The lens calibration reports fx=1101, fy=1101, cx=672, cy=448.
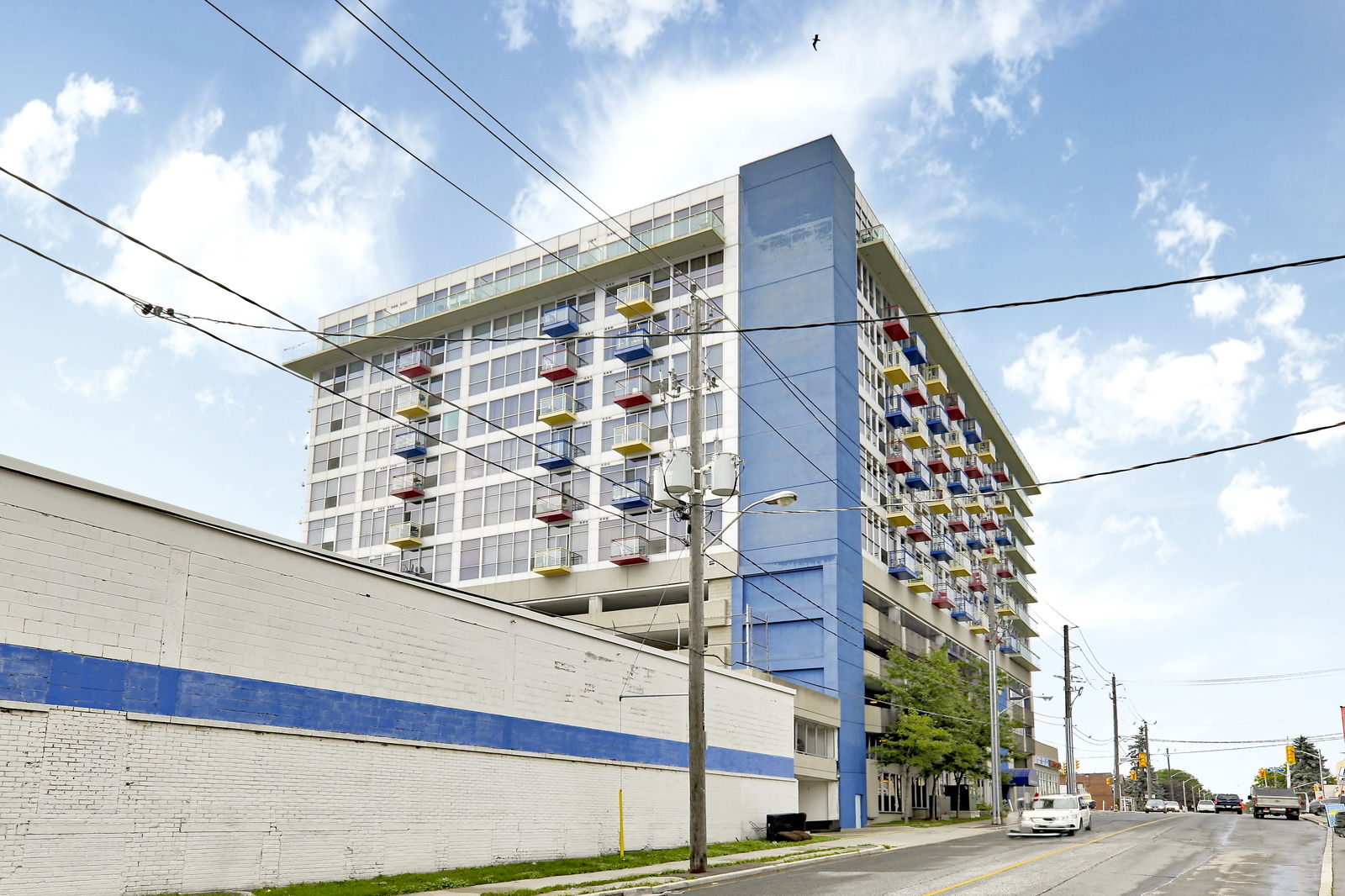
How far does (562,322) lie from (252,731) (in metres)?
48.1

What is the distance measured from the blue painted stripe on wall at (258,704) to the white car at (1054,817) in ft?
59.9

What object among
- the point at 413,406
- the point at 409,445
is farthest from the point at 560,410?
the point at 409,445

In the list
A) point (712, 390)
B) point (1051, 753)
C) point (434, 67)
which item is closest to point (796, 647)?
point (712, 390)

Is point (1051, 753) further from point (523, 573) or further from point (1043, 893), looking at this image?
point (1043, 893)

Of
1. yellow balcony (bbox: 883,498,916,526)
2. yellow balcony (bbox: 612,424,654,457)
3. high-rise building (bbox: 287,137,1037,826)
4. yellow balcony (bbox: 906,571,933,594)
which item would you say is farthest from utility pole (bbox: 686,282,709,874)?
yellow balcony (bbox: 906,571,933,594)

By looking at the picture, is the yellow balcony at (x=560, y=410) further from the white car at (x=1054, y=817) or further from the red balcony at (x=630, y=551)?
the white car at (x=1054, y=817)

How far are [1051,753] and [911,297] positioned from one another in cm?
6356

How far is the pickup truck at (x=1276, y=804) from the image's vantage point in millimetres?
65875

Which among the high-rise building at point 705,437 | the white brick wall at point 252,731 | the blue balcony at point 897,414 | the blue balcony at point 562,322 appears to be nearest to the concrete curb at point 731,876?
the white brick wall at point 252,731

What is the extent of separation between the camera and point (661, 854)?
27641 mm

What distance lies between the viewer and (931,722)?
60.8m

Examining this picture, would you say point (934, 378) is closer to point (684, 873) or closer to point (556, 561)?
point (556, 561)

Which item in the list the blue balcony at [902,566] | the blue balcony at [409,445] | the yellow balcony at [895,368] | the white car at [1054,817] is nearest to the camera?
the white car at [1054,817]

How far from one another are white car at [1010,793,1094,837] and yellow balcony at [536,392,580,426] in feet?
114
